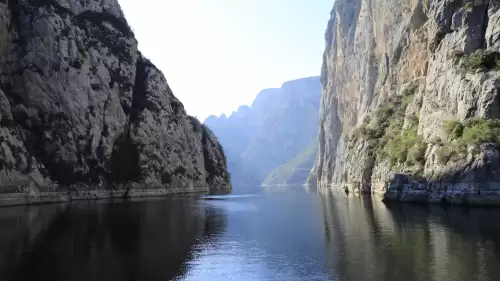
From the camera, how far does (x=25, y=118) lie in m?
80.8

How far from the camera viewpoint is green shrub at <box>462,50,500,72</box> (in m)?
59.5

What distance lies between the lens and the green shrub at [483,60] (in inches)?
2343

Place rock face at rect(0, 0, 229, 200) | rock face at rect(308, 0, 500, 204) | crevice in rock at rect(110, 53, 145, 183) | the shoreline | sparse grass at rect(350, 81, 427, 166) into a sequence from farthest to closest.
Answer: crevice in rock at rect(110, 53, 145, 183) < rock face at rect(0, 0, 229, 200) < sparse grass at rect(350, 81, 427, 166) < the shoreline < rock face at rect(308, 0, 500, 204)

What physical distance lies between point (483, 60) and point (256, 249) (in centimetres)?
4970

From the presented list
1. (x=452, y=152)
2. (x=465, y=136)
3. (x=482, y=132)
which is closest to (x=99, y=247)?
(x=452, y=152)

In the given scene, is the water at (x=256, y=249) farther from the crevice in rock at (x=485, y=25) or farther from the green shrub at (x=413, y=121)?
the green shrub at (x=413, y=121)

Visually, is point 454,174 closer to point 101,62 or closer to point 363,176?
point 363,176

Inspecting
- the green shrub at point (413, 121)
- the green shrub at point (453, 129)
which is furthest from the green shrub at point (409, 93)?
the green shrub at point (453, 129)

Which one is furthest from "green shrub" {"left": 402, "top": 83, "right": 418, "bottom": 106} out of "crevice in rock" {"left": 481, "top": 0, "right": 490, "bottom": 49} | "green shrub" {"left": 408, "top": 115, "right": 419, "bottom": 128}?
"crevice in rock" {"left": 481, "top": 0, "right": 490, "bottom": 49}

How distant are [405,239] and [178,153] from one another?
98552 millimetres

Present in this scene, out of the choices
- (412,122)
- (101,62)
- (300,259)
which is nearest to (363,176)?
(412,122)

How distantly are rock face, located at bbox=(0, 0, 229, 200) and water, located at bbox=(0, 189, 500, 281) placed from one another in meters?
39.5

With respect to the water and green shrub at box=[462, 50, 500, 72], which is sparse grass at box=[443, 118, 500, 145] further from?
the water

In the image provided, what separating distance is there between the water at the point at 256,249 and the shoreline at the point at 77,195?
2609cm
